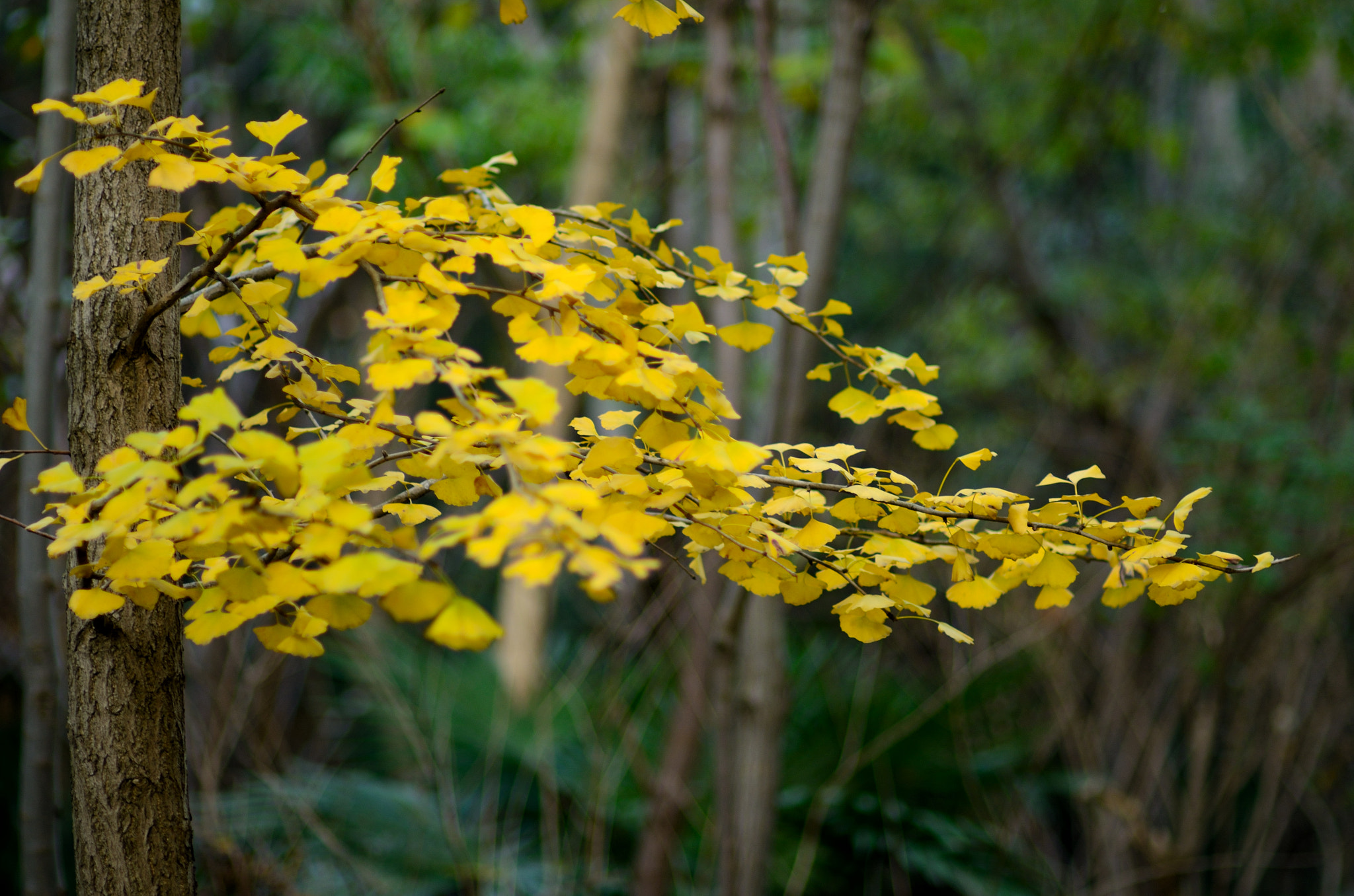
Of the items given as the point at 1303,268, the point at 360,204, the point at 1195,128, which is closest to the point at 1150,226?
the point at 1303,268

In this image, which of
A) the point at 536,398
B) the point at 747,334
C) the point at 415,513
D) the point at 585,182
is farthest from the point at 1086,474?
the point at 585,182

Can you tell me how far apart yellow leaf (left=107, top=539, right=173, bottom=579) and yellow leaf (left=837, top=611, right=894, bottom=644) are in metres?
0.52

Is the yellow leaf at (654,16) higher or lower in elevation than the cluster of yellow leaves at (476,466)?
higher

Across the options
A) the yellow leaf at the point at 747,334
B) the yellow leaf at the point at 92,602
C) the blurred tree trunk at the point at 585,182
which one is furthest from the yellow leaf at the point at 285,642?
the blurred tree trunk at the point at 585,182

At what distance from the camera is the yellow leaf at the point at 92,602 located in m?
0.68

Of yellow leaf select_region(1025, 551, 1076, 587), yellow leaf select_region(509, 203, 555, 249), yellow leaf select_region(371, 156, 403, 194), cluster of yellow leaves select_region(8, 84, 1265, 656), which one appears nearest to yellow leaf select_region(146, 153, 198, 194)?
cluster of yellow leaves select_region(8, 84, 1265, 656)

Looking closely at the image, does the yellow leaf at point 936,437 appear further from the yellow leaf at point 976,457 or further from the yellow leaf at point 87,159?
the yellow leaf at point 87,159

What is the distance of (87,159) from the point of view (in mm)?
642

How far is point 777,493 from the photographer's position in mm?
874

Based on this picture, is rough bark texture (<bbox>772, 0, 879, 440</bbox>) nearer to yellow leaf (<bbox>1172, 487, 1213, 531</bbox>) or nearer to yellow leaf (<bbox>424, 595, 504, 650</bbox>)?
yellow leaf (<bbox>1172, 487, 1213, 531</bbox>)

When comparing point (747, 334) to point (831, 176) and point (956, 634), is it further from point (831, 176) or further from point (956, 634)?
point (831, 176)

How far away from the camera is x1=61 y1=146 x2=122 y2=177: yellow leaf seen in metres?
0.64

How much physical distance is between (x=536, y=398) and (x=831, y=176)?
4.10 ft

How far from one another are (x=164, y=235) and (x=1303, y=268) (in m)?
3.64
